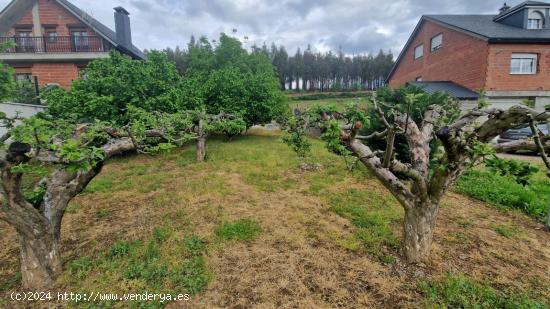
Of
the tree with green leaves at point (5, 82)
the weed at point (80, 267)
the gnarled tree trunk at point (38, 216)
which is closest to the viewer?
the gnarled tree trunk at point (38, 216)

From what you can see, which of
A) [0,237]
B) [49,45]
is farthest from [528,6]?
[49,45]

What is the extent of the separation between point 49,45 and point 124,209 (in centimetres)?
1624

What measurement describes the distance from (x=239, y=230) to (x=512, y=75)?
781 inches

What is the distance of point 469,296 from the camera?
8.97 feet

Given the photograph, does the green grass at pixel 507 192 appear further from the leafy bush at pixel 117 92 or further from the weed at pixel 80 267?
A: the leafy bush at pixel 117 92

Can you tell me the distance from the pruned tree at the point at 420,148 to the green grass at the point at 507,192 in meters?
2.24

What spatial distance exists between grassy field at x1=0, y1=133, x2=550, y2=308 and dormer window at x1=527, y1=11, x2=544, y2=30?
18.5 metres

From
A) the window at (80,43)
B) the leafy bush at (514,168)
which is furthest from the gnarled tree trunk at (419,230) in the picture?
the window at (80,43)

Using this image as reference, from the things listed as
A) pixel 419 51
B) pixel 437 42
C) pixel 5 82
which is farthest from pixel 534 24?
pixel 5 82

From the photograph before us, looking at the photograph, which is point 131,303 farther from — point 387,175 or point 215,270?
point 387,175

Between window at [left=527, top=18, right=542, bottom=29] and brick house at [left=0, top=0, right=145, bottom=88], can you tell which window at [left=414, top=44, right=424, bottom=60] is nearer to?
window at [left=527, top=18, right=542, bottom=29]

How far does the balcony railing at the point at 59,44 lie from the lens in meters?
14.9

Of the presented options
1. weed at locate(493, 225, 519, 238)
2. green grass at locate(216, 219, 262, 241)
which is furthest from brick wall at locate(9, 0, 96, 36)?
weed at locate(493, 225, 519, 238)

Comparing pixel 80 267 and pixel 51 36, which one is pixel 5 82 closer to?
pixel 80 267
